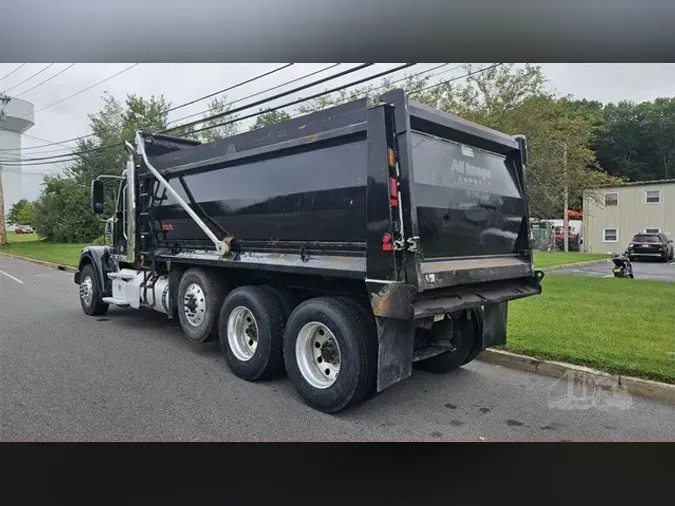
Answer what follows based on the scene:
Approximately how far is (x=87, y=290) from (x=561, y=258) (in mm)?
11273

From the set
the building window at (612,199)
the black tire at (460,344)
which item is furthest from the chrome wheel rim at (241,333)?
the building window at (612,199)

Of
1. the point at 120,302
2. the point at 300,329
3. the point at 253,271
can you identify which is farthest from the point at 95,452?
the point at 120,302

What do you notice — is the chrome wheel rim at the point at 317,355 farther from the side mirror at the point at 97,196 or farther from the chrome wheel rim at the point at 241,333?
the side mirror at the point at 97,196

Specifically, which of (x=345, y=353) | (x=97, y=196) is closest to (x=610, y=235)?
(x=345, y=353)

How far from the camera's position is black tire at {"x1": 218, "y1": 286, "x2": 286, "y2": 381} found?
4.63 m

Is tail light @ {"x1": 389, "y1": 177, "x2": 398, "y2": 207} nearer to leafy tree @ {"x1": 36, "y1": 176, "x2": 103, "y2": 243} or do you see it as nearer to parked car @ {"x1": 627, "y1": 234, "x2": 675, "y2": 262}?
parked car @ {"x1": 627, "y1": 234, "x2": 675, "y2": 262}

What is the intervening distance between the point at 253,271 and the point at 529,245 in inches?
117

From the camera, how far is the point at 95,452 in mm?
3496

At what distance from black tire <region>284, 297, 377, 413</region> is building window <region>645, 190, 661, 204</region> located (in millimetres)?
4336

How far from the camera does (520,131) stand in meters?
14.0

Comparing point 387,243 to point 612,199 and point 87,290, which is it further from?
point 612,199
